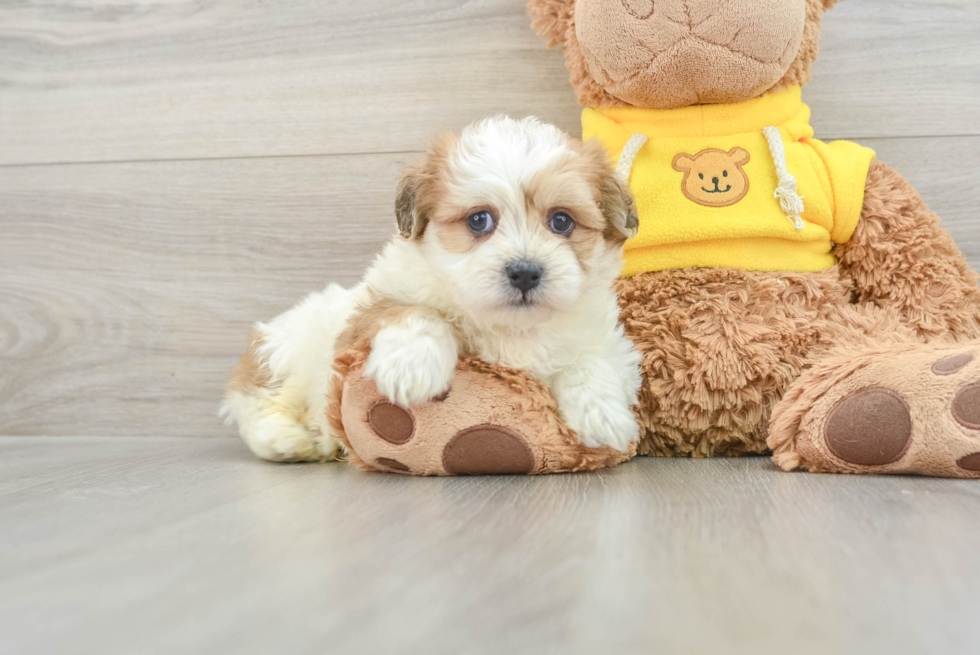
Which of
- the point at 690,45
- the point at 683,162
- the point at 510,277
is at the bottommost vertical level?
the point at 510,277

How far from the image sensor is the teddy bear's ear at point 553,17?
152 centimetres

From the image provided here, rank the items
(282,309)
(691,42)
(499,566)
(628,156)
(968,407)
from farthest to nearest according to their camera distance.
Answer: (282,309) → (628,156) → (691,42) → (968,407) → (499,566)

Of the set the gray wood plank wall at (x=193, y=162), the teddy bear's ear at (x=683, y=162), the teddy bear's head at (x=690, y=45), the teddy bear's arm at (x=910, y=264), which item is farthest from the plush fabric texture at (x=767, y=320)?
the gray wood plank wall at (x=193, y=162)

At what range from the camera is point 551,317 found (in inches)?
47.6

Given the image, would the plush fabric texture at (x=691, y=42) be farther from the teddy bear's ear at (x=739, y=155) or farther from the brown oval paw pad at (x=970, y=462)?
the brown oval paw pad at (x=970, y=462)

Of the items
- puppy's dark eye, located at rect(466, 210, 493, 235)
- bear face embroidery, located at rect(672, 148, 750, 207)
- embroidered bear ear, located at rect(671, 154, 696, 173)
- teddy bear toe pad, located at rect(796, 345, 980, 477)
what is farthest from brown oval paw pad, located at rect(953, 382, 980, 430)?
puppy's dark eye, located at rect(466, 210, 493, 235)

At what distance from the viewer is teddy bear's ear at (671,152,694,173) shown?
147cm

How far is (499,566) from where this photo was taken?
0.77 meters

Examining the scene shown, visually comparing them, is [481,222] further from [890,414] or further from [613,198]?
[890,414]

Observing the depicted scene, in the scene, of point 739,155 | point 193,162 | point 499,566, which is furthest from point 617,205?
point 193,162

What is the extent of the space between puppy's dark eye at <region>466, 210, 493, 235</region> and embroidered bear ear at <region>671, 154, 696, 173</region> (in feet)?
1.53

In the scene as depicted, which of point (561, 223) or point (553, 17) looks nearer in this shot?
point (561, 223)

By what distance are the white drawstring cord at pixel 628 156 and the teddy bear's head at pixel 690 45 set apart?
3.2 inches

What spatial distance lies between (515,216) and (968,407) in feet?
2.45
